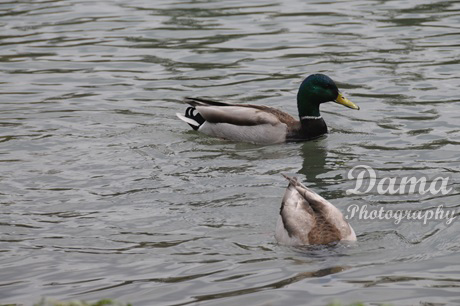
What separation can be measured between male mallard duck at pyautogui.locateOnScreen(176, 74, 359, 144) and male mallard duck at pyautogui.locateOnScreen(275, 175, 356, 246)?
12.9 ft

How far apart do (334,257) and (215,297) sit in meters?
1.27

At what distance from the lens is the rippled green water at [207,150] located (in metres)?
8.56

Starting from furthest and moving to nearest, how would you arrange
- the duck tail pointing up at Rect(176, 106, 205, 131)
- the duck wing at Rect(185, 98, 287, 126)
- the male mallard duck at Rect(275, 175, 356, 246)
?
the duck tail pointing up at Rect(176, 106, 205, 131), the duck wing at Rect(185, 98, 287, 126), the male mallard duck at Rect(275, 175, 356, 246)

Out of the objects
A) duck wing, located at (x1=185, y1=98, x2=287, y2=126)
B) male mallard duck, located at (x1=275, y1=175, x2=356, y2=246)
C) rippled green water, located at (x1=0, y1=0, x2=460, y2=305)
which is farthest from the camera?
duck wing, located at (x1=185, y1=98, x2=287, y2=126)

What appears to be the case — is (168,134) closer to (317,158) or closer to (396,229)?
(317,158)

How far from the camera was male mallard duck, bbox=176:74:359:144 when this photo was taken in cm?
1323

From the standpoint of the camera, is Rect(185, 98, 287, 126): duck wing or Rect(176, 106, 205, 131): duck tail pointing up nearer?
Rect(185, 98, 287, 126): duck wing

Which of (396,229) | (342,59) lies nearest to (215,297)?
(396,229)

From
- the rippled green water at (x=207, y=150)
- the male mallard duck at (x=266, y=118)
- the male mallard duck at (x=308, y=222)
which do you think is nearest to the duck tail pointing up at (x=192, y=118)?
the male mallard duck at (x=266, y=118)

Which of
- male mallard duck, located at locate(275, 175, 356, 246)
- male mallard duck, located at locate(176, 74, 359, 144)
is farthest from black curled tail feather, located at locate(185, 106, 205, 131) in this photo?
male mallard duck, located at locate(275, 175, 356, 246)

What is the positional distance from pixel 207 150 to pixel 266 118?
36.2 inches

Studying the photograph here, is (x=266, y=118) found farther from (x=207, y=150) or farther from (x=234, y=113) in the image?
(x=207, y=150)

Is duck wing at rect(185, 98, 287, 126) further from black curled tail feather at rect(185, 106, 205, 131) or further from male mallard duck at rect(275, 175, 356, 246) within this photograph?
male mallard duck at rect(275, 175, 356, 246)

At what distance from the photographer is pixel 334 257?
29.1ft
